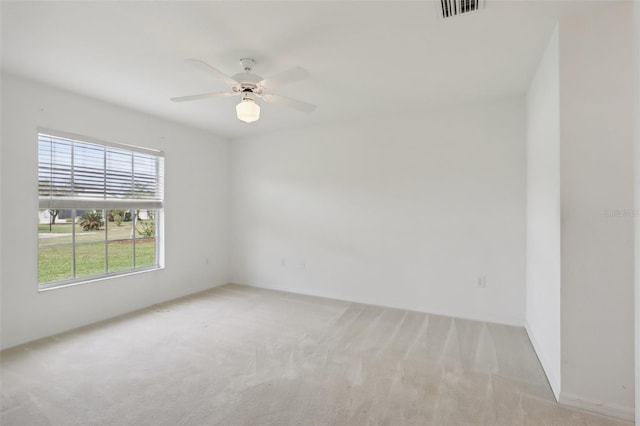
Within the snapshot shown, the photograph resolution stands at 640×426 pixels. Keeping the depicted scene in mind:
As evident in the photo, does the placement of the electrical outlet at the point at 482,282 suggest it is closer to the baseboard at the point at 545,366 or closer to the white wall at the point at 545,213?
the white wall at the point at 545,213

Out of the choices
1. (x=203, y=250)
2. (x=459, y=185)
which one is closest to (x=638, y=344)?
(x=459, y=185)

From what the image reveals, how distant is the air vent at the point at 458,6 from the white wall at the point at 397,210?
181 centimetres

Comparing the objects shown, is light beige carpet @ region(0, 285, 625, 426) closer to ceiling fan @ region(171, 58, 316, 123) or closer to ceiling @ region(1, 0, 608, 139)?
ceiling fan @ region(171, 58, 316, 123)

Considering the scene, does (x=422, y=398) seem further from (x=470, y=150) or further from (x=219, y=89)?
(x=219, y=89)

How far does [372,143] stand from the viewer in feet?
12.8

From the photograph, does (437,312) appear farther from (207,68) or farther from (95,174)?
(95,174)

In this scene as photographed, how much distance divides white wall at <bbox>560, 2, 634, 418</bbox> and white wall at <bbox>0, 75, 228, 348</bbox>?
4353 millimetres

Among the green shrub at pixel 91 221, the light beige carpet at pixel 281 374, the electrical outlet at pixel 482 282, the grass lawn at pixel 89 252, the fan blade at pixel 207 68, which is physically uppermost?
the fan blade at pixel 207 68

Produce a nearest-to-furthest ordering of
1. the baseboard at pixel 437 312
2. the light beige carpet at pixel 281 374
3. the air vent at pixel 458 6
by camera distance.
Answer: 1. the air vent at pixel 458 6
2. the light beige carpet at pixel 281 374
3. the baseboard at pixel 437 312

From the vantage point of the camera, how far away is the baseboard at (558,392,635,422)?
1.75 metres

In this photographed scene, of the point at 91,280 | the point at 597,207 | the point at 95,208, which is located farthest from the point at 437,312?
the point at 95,208

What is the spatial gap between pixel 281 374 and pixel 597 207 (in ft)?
8.09

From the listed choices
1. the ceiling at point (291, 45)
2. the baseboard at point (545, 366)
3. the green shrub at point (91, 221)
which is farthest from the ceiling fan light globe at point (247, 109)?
the baseboard at point (545, 366)

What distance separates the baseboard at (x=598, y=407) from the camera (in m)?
1.75
